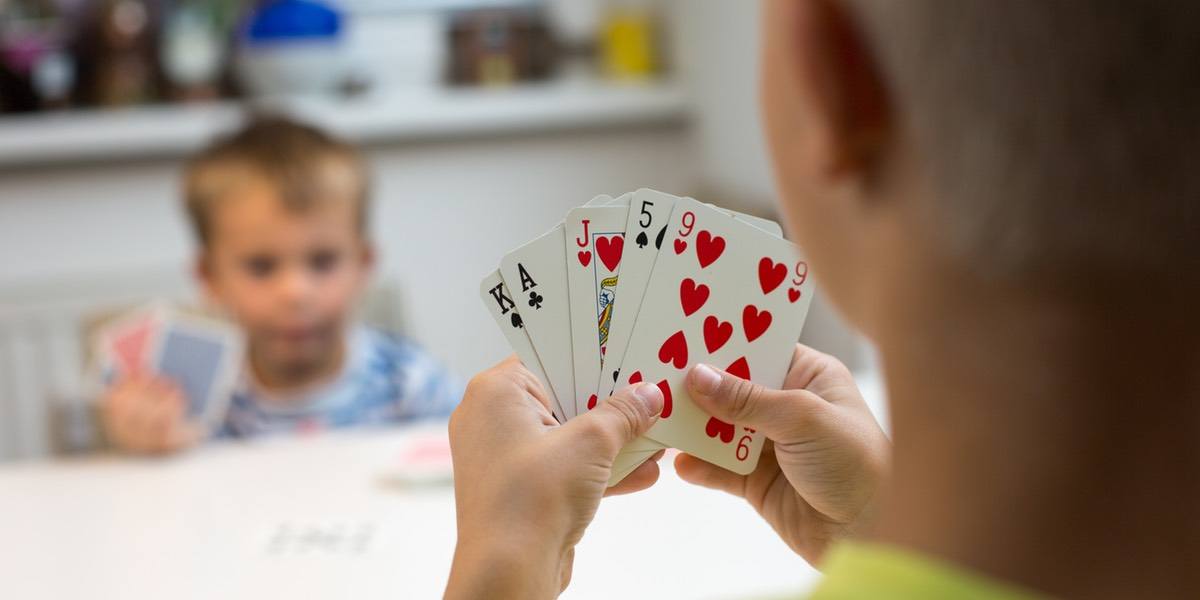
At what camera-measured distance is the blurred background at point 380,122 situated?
277 centimetres

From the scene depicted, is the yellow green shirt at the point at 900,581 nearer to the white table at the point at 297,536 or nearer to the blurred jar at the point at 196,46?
the white table at the point at 297,536

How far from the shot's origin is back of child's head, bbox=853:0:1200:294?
17.2 inches

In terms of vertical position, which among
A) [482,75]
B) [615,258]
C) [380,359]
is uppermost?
[615,258]

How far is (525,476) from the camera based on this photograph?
685 millimetres

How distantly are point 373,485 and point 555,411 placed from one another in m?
0.79

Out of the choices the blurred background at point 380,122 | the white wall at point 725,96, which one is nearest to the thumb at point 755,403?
the white wall at point 725,96

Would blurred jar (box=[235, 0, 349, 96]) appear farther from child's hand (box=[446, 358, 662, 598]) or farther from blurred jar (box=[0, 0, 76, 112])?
child's hand (box=[446, 358, 662, 598])

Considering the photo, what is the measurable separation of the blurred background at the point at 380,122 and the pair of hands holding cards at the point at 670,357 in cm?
176

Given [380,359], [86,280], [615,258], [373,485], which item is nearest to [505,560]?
[615,258]

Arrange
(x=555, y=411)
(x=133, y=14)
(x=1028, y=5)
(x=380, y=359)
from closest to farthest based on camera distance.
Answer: (x=1028, y=5) < (x=555, y=411) < (x=380, y=359) < (x=133, y=14)

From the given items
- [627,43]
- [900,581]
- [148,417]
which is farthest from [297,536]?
[627,43]

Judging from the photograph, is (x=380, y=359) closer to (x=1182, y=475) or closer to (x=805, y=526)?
(x=805, y=526)

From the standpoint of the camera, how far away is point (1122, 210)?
44 cm

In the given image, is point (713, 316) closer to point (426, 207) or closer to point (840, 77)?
point (840, 77)
